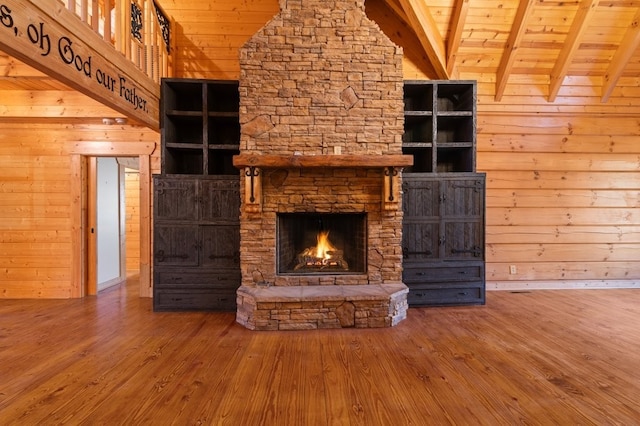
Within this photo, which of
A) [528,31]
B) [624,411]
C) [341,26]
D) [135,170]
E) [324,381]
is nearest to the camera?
[624,411]

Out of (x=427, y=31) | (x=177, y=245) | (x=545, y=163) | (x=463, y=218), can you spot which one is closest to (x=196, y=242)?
(x=177, y=245)

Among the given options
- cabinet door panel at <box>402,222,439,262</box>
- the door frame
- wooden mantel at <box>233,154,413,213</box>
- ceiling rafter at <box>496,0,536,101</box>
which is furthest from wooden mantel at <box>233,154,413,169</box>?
ceiling rafter at <box>496,0,536,101</box>

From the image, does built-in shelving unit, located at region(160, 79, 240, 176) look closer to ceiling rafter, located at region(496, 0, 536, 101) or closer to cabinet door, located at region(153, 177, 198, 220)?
cabinet door, located at region(153, 177, 198, 220)

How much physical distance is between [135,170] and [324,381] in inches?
227

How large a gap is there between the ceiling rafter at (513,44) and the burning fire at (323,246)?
330cm

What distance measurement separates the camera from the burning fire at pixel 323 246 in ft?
12.5

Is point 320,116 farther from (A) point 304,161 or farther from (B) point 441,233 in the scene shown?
(B) point 441,233

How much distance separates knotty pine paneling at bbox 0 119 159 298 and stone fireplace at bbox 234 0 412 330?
2833 mm

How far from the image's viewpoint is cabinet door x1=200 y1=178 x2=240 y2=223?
140 inches

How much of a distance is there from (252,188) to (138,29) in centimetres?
225

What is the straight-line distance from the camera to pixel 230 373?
221 centimetres

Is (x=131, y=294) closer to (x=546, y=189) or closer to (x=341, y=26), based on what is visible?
(x=341, y=26)

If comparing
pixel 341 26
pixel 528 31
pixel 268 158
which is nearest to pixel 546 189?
pixel 528 31

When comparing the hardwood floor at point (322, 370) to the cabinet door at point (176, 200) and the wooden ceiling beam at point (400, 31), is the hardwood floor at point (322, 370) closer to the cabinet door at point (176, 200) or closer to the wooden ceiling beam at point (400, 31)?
the cabinet door at point (176, 200)
